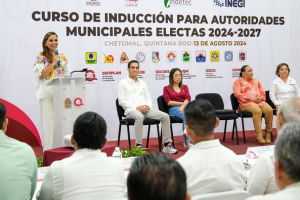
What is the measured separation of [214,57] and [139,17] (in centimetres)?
152

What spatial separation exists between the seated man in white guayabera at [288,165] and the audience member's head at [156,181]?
0.38 m

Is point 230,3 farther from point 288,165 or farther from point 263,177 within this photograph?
point 288,165

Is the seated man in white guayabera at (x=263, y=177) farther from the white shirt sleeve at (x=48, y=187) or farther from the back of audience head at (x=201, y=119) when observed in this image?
the white shirt sleeve at (x=48, y=187)

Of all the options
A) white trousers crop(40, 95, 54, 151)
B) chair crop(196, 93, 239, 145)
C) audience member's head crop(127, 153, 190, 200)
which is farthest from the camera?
chair crop(196, 93, 239, 145)

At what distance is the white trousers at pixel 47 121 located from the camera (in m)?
5.40

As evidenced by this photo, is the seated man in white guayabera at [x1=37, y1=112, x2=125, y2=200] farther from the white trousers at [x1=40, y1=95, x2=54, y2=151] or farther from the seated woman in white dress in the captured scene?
the seated woman in white dress

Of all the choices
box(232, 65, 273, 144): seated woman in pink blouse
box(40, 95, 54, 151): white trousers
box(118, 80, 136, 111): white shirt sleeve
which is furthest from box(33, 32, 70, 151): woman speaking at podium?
box(232, 65, 273, 144): seated woman in pink blouse

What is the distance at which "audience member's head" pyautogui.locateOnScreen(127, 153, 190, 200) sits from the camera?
3.67 ft

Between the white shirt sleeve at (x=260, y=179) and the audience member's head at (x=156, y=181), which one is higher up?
the audience member's head at (x=156, y=181)

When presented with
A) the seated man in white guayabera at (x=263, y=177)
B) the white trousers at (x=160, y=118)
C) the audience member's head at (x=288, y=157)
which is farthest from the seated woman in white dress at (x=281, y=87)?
the audience member's head at (x=288, y=157)

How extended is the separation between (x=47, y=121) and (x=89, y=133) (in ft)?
10.8

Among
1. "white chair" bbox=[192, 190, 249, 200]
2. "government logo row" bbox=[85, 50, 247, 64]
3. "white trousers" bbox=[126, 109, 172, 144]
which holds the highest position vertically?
"government logo row" bbox=[85, 50, 247, 64]

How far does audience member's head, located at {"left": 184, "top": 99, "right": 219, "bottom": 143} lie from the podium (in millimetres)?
2764

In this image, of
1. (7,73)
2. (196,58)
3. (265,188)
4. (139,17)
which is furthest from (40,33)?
(265,188)
